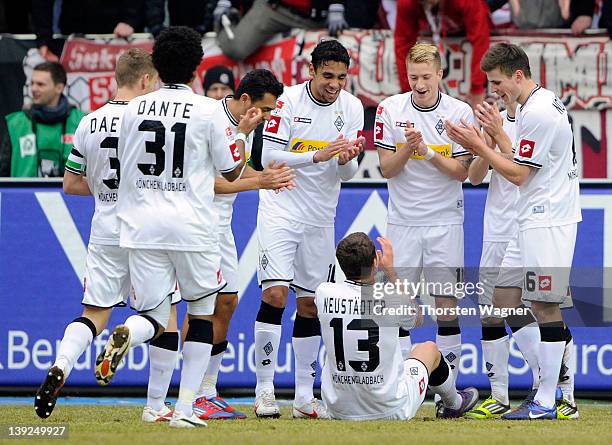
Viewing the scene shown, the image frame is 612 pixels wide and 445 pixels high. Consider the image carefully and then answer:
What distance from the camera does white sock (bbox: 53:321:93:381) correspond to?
768 cm

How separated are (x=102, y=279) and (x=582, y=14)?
6509mm

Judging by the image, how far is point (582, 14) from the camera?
12.7 metres

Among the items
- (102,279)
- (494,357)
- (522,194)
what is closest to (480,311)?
(494,357)

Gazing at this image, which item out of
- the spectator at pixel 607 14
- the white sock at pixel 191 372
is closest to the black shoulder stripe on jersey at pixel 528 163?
the white sock at pixel 191 372

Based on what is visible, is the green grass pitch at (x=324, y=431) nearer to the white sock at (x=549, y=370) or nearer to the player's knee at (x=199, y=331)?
the white sock at (x=549, y=370)

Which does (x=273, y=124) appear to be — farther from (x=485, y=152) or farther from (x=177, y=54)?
(x=177, y=54)

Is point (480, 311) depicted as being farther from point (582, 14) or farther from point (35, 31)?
point (35, 31)

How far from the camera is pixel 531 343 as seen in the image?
30.3ft

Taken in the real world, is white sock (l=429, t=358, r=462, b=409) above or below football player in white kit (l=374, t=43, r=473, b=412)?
below

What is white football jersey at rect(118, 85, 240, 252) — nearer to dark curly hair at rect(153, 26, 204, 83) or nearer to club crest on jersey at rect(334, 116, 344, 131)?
dark curly hair at rect(153, 26, 204, 83)

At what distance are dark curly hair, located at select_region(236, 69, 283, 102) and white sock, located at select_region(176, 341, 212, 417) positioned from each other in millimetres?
2010

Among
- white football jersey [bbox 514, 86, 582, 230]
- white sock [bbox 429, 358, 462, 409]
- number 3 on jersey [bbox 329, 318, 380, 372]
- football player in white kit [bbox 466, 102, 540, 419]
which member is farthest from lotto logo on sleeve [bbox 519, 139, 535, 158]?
number 3 on jersey [bbox 329, 318, 380, 372]

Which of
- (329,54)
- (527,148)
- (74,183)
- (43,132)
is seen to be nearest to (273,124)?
(329,54)

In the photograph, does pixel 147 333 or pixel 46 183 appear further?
pixel 46 183
